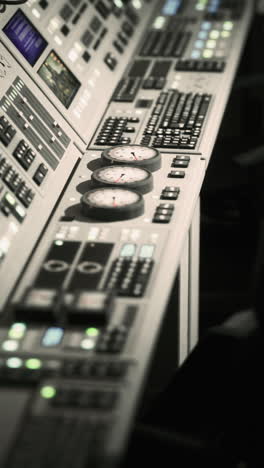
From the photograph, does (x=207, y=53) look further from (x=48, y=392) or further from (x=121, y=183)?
(x=48, y=392)

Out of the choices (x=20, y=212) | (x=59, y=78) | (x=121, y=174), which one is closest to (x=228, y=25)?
(x=59, y=78)

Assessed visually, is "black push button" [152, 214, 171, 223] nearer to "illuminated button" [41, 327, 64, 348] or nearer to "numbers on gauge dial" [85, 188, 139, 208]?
"numbers on gauge dial" [85, 188, 139, 208]

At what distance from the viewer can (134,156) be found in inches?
128

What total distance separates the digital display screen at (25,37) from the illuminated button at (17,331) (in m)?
1.42

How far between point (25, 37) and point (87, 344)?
1660mm

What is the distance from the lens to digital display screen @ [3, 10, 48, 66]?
3443mm

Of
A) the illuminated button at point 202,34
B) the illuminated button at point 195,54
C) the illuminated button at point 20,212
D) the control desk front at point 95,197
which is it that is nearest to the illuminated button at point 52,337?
the control desk front at point 95,197

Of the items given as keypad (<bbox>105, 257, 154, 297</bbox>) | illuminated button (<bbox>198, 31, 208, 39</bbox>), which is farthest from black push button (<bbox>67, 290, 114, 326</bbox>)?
illuminated button (<bbox>198, 31, 208, 39</bbox>)

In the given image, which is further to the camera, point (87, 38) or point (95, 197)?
point (87, 38)

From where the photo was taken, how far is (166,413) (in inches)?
100

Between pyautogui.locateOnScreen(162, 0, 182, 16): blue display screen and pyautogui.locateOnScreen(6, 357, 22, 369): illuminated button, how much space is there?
2.80 m

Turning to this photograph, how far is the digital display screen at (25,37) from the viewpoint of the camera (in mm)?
3443

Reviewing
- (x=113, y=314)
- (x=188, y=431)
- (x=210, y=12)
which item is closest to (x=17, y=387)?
(x=113, y=314)

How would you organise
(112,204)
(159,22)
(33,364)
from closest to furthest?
(33,364) → (112,204) → (159,22)
